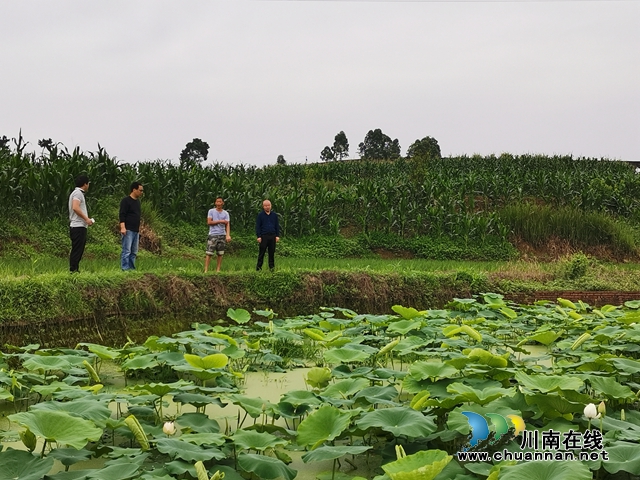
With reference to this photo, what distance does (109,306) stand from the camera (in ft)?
24.1

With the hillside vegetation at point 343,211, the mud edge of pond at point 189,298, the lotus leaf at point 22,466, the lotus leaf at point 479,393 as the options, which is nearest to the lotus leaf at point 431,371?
the lotus leaf at point 479,393

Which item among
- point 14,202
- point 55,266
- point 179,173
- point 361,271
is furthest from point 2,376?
point 179,173

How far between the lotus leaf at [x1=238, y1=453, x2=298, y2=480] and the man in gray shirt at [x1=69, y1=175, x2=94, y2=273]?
608cm

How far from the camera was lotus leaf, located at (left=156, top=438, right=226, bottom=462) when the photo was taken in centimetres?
270

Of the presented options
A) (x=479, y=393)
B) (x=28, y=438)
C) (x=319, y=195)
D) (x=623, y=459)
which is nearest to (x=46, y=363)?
(x=28, y=438)

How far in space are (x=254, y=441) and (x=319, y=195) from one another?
1603 cm

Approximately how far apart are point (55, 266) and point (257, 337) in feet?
15.2

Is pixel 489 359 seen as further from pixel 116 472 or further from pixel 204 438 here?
pixel 116 472

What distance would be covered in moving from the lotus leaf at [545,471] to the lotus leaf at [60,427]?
1733 millimetres

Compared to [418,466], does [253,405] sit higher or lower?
lower

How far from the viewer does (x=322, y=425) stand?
10.1ft

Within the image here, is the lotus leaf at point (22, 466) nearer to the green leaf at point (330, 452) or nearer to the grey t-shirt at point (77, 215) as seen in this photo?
the green leaf at point (330, 452)

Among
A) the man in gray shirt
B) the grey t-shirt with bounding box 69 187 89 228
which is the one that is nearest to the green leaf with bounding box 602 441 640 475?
the man in gray shirt

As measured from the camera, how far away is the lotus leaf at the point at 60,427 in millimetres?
2697
